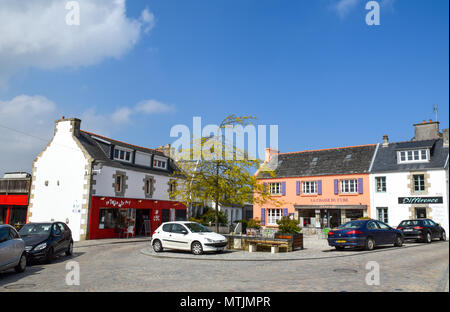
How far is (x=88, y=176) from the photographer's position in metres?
26.8

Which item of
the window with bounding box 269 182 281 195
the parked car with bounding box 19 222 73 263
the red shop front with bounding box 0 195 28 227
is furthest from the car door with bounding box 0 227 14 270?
the window with bounding box 269 182 281 195

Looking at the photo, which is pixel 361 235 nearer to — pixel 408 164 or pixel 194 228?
pixel 194 228

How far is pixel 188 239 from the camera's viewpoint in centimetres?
1720

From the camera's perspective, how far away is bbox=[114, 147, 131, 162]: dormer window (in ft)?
100.0

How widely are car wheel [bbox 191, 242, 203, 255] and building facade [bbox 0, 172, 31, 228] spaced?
19413 mm

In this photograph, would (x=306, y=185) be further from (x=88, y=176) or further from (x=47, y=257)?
(x=47, y=257)

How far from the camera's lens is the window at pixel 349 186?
35438mm

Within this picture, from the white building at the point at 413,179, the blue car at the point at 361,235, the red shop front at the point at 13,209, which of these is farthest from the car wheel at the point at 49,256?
the white building at the point at 413,179

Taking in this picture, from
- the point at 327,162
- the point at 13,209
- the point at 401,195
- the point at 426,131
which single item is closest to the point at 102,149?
the point at 13,209


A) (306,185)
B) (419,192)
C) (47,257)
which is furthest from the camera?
(306,185)

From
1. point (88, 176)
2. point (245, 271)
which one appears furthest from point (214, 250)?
point (88, 176)

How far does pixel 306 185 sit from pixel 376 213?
7.51m

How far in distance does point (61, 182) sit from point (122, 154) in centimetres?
520

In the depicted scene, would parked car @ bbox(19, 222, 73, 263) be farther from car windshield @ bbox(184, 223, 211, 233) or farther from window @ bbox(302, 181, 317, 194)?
window @ bbox(302, 181, 317, 194)
